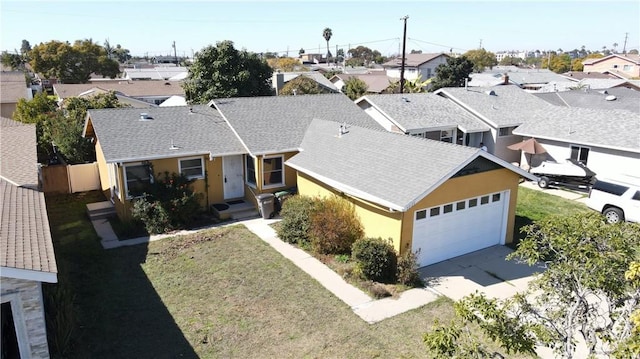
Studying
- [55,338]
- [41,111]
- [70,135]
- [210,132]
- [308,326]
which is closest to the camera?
[55,338]

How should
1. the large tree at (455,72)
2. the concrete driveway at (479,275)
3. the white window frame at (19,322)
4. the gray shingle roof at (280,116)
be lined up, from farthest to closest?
the large tree at (455,72)
the gray shingle roof at (280,116)
the concrete driveway at (479,275)
the white window frame at (19,322)

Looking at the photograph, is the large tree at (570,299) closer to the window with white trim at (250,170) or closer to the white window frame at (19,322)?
the white window frame at (19,322)

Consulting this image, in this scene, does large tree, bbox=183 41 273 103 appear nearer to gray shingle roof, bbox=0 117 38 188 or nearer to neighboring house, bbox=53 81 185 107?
neighboring house, bbox=53 81 185 107

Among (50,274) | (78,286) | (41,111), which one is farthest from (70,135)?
(50,274)

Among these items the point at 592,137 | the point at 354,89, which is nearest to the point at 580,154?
the point at 592,137

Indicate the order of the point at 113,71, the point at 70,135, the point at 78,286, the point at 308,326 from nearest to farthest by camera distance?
the point at 308,326
the point at 78,286
the point at 70,135
the point at 113,71

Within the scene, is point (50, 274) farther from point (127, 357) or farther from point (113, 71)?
point (113, 71)

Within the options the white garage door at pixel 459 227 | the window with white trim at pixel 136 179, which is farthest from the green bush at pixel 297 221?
the window with white trim at pixel 136 179
